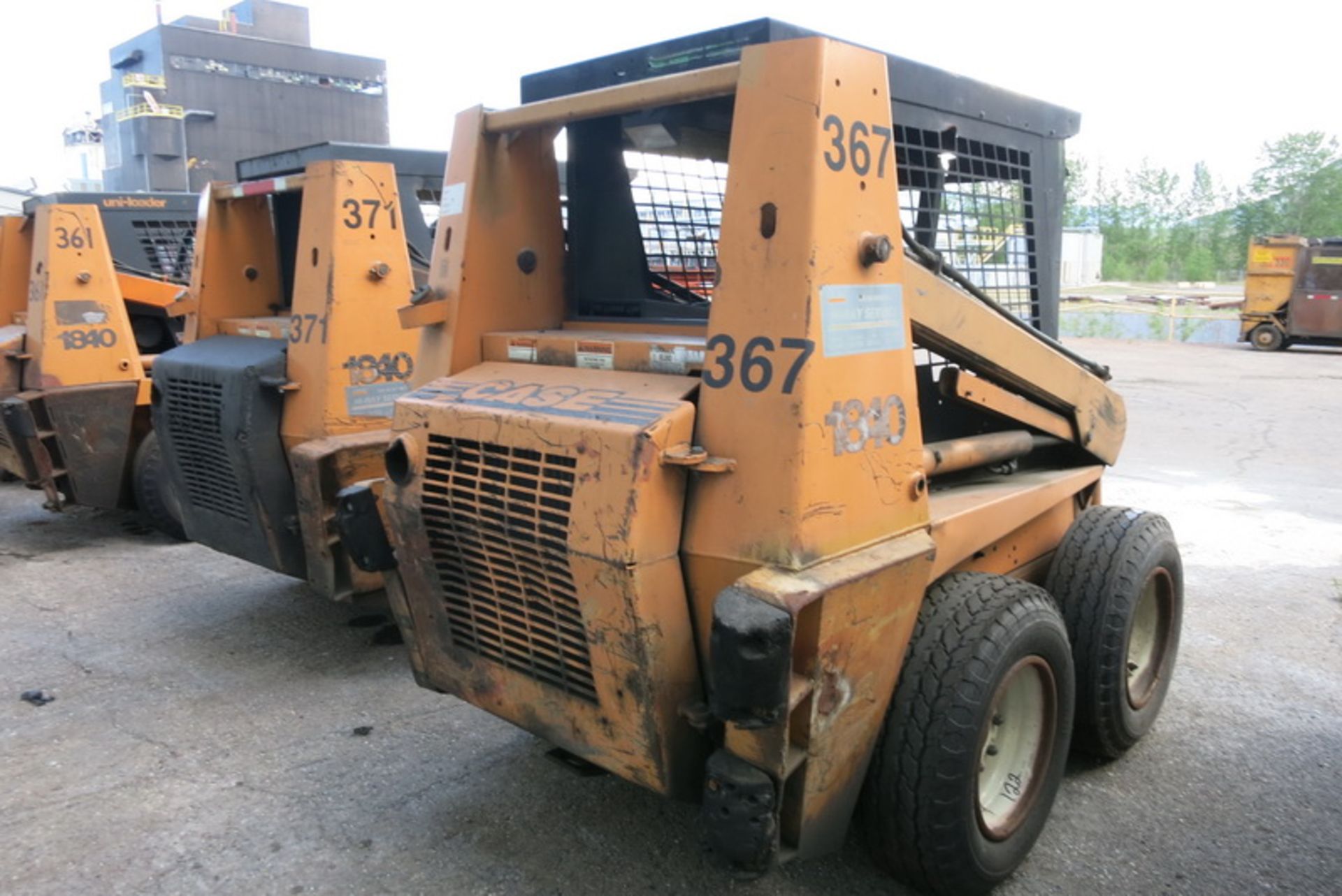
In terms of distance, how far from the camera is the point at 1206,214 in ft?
152

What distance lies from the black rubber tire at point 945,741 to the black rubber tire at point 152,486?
17.6 ft

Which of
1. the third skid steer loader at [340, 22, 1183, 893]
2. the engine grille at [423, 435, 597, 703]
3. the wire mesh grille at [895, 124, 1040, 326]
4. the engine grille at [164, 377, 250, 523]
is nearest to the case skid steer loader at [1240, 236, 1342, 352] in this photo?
the wire mesh grille at [895, 124, 1040, 326]

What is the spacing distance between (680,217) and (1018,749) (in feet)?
6.79

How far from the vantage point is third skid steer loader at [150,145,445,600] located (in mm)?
4312

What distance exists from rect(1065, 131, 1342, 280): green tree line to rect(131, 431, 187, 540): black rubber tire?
38913mm

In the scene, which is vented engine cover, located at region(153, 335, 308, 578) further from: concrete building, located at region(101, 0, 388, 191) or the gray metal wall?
concrete building, located at region(101, 0, 388, 191)

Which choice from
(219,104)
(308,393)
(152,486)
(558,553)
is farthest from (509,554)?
(219,104)

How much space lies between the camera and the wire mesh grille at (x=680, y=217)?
3.43 m

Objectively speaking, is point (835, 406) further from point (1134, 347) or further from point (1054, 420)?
point (1134, 347)

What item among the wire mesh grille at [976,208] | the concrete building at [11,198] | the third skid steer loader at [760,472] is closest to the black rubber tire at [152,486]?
the third skid steer loader at [760,472]

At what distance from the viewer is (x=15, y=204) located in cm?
1574

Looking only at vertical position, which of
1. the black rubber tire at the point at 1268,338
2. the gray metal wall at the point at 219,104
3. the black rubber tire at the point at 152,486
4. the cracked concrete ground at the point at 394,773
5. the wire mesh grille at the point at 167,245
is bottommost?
the cracked concrete ground at the point at 394,773

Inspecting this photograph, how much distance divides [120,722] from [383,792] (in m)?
1.33

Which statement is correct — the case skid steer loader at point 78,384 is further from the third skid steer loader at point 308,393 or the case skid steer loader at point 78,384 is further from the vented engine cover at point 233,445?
the third skid steer loader at point 308,393
